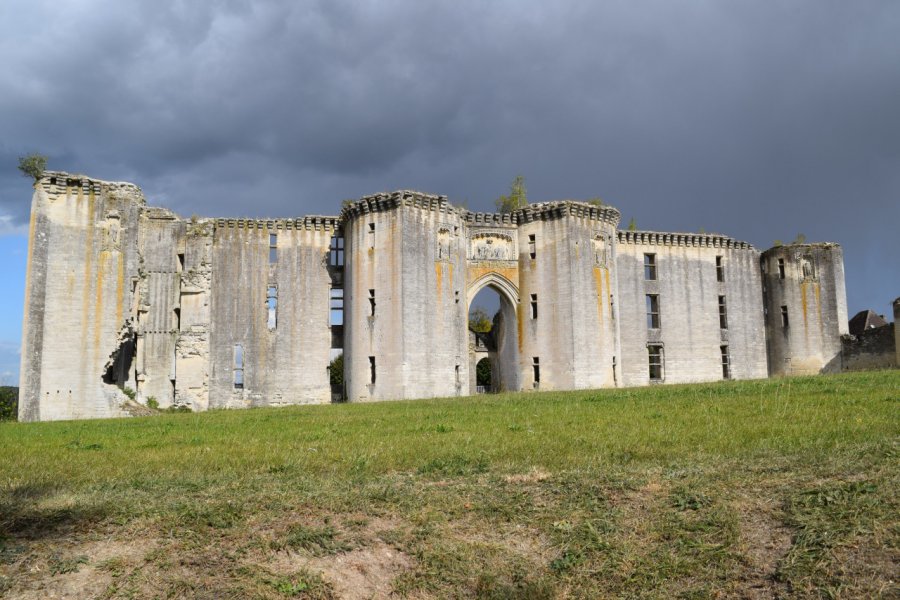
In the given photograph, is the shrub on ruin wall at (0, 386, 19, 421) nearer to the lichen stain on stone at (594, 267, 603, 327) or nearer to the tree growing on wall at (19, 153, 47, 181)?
the tree growing on wall at (19, 153, 47, 181)

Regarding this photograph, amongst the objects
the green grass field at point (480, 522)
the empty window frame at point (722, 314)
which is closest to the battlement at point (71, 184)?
the green grass field at point (480, 522)

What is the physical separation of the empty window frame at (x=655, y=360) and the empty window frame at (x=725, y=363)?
395cm

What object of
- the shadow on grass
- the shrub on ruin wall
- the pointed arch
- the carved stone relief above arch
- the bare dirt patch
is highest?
the carved stone relief above arch

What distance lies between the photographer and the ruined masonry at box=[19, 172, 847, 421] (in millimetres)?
30172

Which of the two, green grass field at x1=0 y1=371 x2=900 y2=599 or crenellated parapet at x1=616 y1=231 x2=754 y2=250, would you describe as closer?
green grass field at x1=0 y1=371 x2=900 y2=599

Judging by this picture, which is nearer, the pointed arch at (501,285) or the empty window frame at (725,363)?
the pointed arch at (501,285)

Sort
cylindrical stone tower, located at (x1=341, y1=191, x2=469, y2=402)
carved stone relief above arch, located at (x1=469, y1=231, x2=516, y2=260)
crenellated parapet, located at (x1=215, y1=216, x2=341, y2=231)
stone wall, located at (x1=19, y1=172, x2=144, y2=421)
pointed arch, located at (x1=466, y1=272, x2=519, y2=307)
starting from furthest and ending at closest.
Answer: carved stone relief above arch, located at (x1=469, y1=231, x2=516, y2=260) < pointed arch, located at (x1=466, y1=272, x2=519, y2=307) < crenellated parapet, located at (x1=215, y1=216, x2=341, y2=231) < cylindrical stone tower, located at (x1=341, y1=191, x2=469, y2=402) < stone wall, located at (x1=19, y1=172, x2=144, y2=421)

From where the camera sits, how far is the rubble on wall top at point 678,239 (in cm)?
4253

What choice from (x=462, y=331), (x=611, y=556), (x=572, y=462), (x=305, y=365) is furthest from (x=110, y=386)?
(x=611, y=556)

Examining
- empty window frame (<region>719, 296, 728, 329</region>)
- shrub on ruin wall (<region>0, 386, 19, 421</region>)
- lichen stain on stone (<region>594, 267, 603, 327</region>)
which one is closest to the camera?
shrub on ruin wall (<region>0, 386, 19, 421</region>)

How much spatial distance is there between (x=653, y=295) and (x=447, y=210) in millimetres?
14505

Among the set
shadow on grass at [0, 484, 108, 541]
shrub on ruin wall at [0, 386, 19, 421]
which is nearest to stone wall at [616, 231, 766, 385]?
shrub on ruin wall at [0, 386, 19, 421]

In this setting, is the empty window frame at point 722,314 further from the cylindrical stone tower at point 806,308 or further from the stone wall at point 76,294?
the stone wall at point 76,294

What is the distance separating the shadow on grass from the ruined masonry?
76.4 ft
